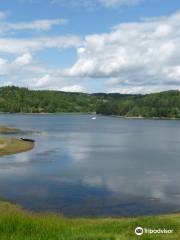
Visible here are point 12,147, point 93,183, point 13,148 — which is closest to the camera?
point 93,183

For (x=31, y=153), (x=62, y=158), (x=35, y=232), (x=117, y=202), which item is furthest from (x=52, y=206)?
(x=31, y=153)

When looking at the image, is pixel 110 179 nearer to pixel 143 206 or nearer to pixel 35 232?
pixel 143 206

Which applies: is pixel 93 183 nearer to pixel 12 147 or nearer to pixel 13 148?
pixel 13 148

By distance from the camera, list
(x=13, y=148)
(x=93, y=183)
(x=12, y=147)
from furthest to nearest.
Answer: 1. (x=12, y=147)
2. (x=13, y=148)
3. (x=93, y=183)

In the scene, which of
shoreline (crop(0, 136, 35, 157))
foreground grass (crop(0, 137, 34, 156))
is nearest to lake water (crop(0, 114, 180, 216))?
shoreline (crop(0, 136, 35, 157))

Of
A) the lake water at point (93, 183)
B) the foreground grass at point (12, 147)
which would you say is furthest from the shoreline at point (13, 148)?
the lake water at point (93, 183)

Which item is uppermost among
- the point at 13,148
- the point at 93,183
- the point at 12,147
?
the point at 93,183

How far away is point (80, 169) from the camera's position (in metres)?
64.4

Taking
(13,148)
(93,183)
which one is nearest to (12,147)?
(13,148)

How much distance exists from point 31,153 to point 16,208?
48.5 m

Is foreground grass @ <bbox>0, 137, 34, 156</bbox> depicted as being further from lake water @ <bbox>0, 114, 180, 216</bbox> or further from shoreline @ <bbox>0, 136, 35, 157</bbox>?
lake water @ <bbox>0, 114, 180, 216</bbox>

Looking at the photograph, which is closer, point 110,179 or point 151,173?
point 110,179

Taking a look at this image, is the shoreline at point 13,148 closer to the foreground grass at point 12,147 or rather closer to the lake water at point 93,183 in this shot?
the foreground grass at point 12,147

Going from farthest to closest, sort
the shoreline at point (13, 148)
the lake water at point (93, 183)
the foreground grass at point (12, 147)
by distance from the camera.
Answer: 1. the foreground grass at point (12, 147)
2. the shoreline at point (13, 148)
3. the lake water at point (93, 183)
